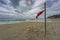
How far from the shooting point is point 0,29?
1678mm

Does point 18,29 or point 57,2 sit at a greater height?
point 57,2

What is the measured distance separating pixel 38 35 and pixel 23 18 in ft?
0.94

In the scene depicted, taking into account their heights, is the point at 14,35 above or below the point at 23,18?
below

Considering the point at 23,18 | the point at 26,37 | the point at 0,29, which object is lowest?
the point at 26,37

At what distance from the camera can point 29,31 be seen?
170cm

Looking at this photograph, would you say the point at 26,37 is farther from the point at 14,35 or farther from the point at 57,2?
the point at 57,2

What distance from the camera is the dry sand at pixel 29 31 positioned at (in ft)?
5.48

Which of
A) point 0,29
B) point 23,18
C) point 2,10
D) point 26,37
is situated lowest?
point 26,37

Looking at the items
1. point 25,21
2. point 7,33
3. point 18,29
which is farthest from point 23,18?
point 7,33

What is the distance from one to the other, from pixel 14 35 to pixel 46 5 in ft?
1.83

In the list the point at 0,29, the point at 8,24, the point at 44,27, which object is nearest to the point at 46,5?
the point at 44,27

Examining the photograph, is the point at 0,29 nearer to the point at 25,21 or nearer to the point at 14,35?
the point at 14,35

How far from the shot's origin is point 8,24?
1.70 meters

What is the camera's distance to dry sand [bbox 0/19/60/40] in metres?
1.67
